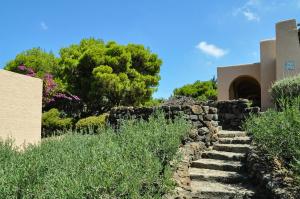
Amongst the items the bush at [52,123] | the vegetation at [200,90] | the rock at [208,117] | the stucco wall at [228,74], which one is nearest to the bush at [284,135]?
the rock at [208,117]

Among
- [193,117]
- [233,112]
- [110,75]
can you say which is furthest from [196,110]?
[110,75]

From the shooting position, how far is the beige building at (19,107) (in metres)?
11.4

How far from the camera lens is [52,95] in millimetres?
19188

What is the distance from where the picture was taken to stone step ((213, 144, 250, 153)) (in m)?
8.96

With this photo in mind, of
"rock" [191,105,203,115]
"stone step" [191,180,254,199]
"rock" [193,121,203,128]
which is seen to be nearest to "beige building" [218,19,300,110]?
"rock" [191,105,203,115]

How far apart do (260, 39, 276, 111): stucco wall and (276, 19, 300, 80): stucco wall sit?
913 millimetres

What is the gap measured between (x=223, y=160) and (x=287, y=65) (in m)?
10.3

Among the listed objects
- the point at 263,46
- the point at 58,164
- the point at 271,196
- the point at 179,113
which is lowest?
the point at 271,196

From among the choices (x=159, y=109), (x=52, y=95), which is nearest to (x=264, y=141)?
(x=159, y=109)

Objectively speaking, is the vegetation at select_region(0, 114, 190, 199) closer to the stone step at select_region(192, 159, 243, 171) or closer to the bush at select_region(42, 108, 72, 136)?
the stone step at select_region(192, 159, 243, 171)

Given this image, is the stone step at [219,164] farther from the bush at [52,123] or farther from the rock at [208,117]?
the bush at [52,123]

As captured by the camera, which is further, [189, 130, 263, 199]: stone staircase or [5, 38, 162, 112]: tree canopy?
[5, 38, 162, 112]: tree canopy

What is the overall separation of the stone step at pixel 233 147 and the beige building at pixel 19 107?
583 centimetres

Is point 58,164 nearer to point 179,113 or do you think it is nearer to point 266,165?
point 266,165
